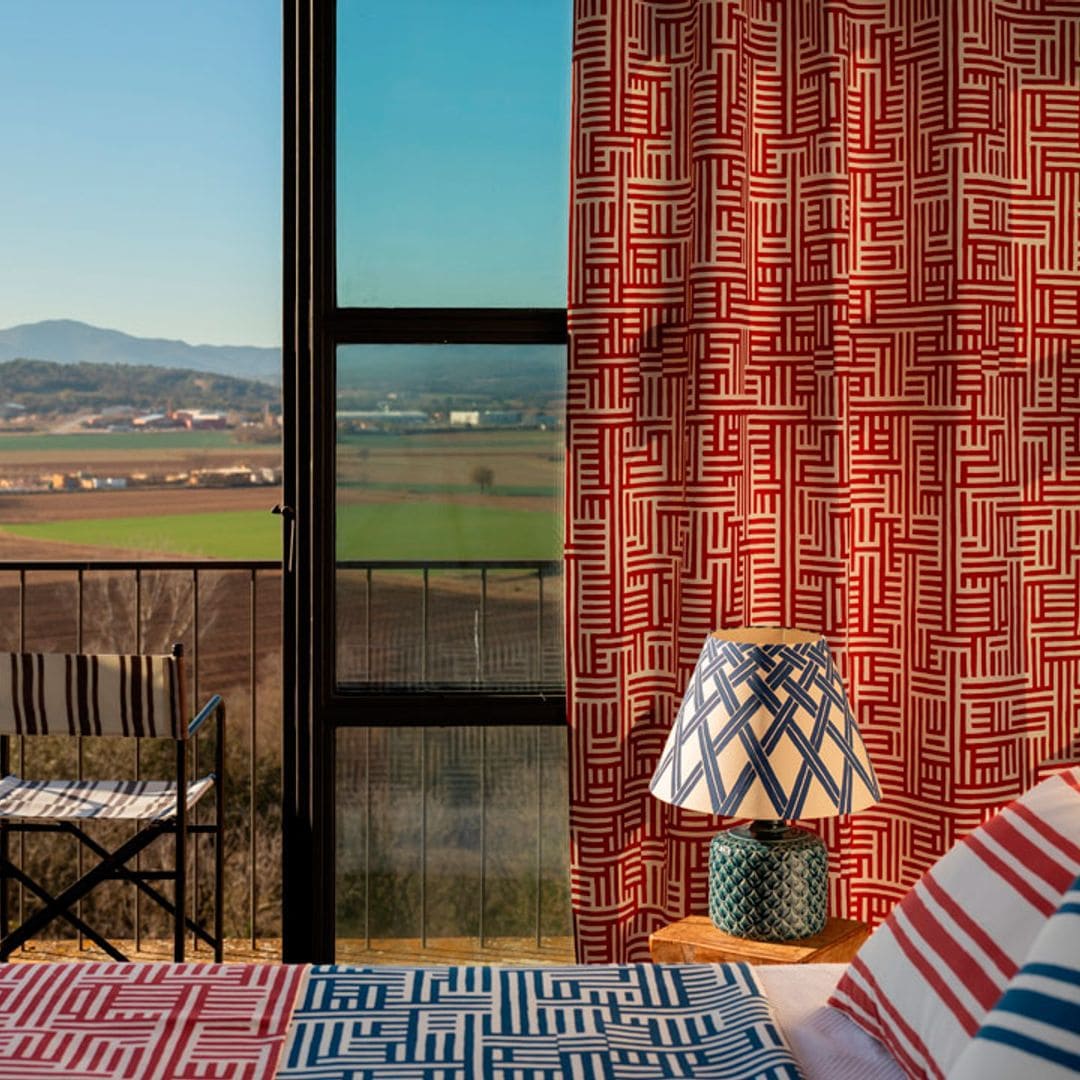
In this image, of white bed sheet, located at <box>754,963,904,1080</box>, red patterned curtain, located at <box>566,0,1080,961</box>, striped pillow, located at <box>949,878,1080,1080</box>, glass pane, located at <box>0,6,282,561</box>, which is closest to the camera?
striped pillow, located at <box>949,878,1080,1080</box>

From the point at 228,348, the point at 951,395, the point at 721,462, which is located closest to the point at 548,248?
the point at 721,462

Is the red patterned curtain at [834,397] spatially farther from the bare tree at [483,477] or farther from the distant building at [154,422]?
the distant building at [154,422]

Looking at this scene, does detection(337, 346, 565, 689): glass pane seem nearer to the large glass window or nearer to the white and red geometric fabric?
the large glass window

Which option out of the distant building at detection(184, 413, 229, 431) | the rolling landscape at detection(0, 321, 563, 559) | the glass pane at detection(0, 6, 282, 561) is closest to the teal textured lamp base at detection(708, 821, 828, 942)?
the rolling landscape at detection(0, 321, 563, 559)

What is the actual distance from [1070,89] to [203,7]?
15.7 ft

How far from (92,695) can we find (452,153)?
1.44 m

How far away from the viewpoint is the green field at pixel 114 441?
21.7ft

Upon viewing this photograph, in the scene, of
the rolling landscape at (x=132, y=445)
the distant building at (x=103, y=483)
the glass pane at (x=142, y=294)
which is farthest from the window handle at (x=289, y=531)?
the distant building at (x=103, y=483)

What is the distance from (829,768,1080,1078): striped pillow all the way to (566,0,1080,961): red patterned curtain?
1127 mm

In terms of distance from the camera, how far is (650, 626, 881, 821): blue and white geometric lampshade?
2383 mm

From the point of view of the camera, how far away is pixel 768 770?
7.82 ft

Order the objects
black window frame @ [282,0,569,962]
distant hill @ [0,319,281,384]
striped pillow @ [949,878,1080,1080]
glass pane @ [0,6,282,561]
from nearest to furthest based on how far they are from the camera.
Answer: striped pillow @ [949,878,1080,1080]
black window frame @ [282,0,569,962]
glass pane @ [0,6,282,561]
distant hill @ [0,319,281,384]

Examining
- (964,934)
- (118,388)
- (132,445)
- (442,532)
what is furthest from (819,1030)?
(118,388)

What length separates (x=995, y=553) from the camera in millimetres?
2834
